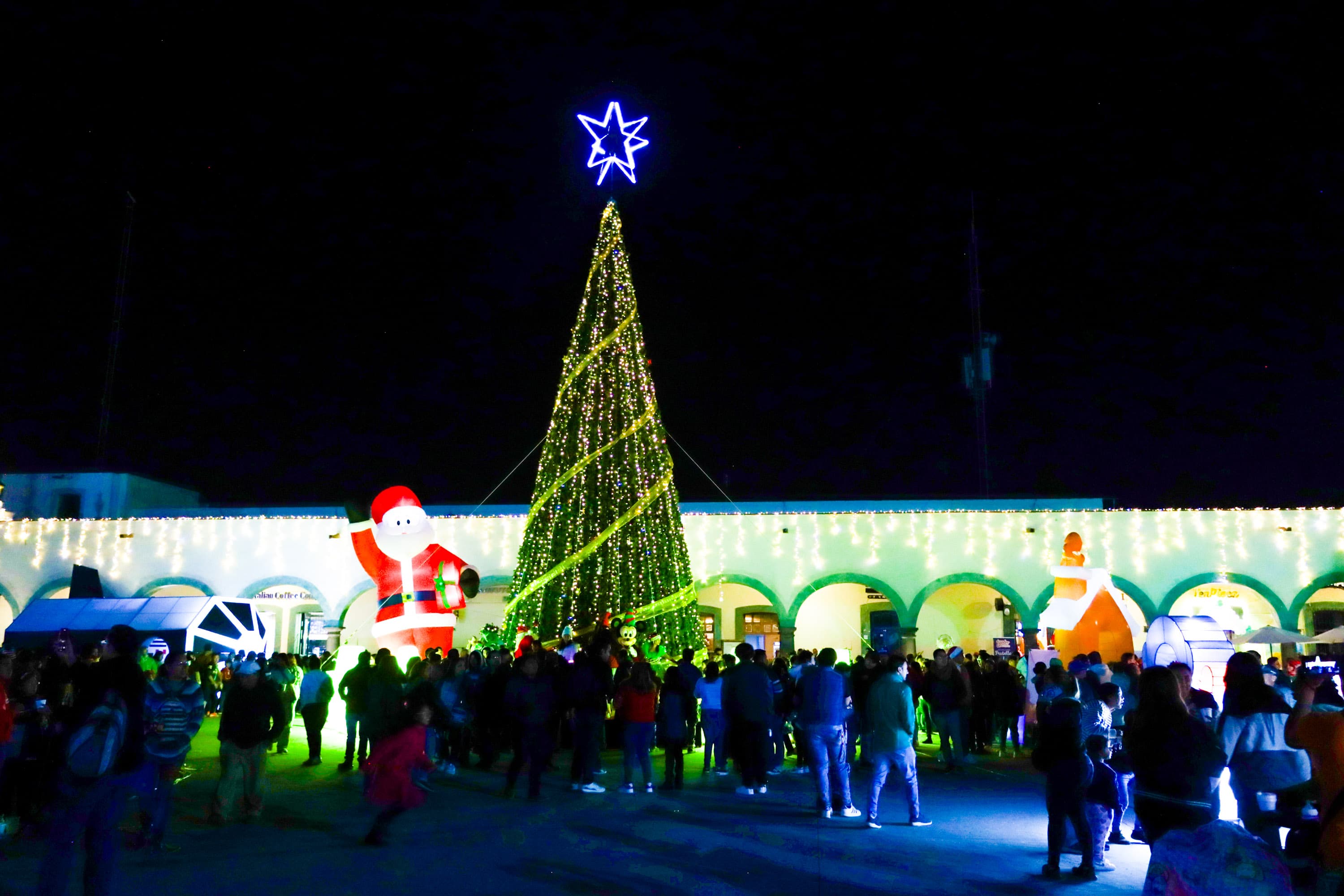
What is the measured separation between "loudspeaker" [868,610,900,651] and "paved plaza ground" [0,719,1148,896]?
54.3ft

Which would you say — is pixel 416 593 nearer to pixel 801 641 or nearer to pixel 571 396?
pixel 571 396

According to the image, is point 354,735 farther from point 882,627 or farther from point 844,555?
point 882,627

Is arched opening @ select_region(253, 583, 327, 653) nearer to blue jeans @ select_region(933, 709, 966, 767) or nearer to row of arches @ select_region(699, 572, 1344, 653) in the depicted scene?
row of arches @ select_region(699, 572, 1344, 653)

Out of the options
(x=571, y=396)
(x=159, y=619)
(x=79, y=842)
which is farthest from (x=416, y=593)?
(x=79, y=842)

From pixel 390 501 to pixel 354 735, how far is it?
19.3 ft

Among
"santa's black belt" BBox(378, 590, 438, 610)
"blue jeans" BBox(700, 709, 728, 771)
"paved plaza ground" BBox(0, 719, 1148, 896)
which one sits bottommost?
"paved plaza ground" BBox(0, 719, 1148, 896)

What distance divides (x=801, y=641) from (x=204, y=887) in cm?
2193

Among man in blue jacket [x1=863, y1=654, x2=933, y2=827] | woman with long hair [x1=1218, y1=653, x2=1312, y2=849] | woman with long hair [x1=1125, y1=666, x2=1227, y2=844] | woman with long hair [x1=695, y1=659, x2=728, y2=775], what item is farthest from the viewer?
woman with long hair [x1=695, y1=659, x2=728, y2=775]

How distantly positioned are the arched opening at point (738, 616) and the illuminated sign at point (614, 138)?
523 inches

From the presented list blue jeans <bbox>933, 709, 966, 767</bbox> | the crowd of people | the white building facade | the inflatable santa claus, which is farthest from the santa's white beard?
blue jeans <bbox>933, 709, 966, 767</bbox>

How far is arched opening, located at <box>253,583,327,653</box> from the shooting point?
2642 cm

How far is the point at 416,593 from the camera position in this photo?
16953mm

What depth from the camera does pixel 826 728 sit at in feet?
27.5

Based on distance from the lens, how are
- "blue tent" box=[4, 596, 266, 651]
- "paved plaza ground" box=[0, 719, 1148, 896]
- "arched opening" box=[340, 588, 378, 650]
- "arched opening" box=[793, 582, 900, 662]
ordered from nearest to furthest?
"paved plaza ground" box=[0, 719, 1148, 896], "blue tent" box=[4, 596, 266, 651], "arched opening" box=[340, 588, 378, 650], "arched opening" box=[793, 582, 900, 662]
